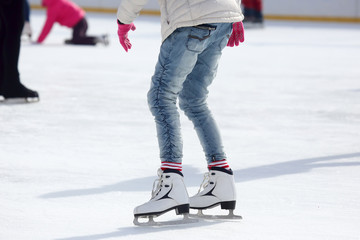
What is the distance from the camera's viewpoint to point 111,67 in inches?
343

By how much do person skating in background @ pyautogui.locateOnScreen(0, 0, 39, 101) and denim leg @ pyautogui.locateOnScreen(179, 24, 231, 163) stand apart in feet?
9.87

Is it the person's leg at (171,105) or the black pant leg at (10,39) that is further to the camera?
the black pant leg at (10,39)

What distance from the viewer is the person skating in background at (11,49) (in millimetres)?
5516

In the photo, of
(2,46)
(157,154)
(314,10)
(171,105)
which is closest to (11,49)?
(2,46)

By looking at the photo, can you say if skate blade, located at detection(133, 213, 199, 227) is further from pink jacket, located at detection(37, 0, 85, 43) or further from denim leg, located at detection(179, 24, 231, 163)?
pink jacket, located at detection(37, 0, 85, 43)

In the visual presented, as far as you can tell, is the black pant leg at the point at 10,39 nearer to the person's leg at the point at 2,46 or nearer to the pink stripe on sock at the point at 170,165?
the person's leg at the point at 2,46

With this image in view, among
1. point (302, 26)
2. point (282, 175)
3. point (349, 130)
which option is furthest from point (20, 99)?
point (302, 26)

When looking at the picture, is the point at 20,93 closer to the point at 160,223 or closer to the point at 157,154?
the point at 157,154

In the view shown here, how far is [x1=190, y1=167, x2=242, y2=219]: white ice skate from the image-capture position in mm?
2764

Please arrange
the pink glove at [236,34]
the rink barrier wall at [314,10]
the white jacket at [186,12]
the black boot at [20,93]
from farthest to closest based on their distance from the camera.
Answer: the rink barrier wall at [314,10], the black boot at [20,93], the pink glove at [236,34], the white jacket at [186,12]

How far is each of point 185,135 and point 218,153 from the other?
1765 millimetres

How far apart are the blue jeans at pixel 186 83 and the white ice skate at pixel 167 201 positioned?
6 cm

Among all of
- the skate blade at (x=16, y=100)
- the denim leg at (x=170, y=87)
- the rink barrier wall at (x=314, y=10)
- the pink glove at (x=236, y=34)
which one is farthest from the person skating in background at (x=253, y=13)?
the denim leg at (x=170, y=87)

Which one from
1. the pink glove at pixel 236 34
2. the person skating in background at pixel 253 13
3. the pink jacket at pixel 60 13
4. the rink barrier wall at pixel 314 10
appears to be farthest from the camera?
the rink barrier wall at pixel 314 10
